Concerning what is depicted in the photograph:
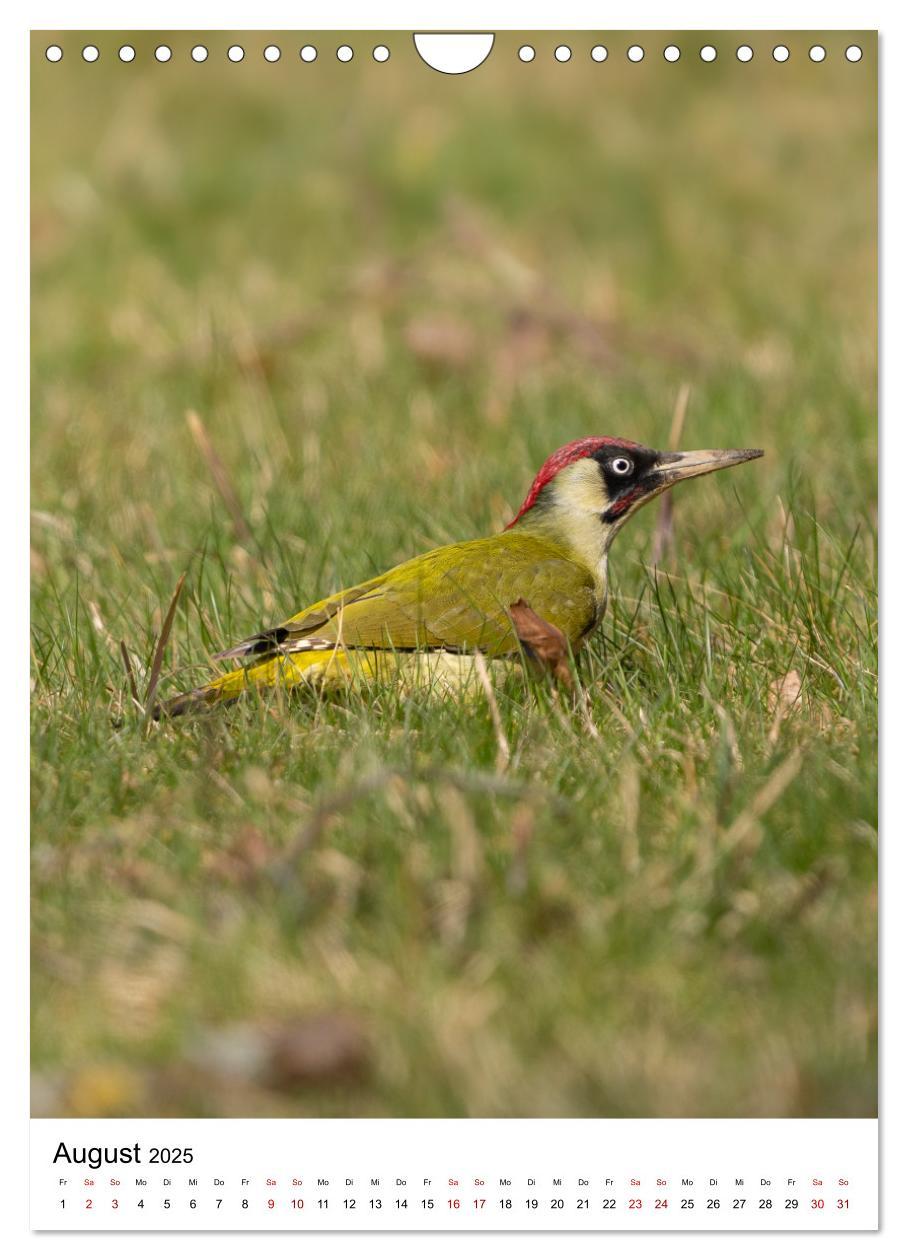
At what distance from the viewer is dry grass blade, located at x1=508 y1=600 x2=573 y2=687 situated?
3.83 meters

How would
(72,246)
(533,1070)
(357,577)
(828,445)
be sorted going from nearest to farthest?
(533,1070) < (357,577) < (828,445) < (72,246)

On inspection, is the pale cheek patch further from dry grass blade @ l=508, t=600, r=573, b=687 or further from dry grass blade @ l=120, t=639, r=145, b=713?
dry grass blade @ l=120, t=639, r=145, b=713

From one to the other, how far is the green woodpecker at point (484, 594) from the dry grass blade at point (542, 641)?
0.03 metres

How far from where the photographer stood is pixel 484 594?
4.05 meters

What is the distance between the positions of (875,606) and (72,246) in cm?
540

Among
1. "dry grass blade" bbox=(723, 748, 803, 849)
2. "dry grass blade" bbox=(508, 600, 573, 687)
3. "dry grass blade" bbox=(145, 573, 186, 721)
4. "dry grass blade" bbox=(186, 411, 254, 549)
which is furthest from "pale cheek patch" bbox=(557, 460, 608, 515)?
"dry grass blade" bbox=(723, 748, 803, 849)

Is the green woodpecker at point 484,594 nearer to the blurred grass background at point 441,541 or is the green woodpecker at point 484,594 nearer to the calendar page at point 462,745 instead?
the calendar page at point 462,745

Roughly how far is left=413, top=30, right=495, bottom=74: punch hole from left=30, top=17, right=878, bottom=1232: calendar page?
0.04 ft

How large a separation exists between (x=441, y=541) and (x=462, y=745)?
139 centimetres

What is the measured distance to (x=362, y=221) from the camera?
8352 mm

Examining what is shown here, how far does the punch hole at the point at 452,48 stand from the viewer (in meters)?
3.54

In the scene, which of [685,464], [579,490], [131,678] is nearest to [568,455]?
[579,490]

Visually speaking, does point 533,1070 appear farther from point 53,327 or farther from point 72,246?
point 72,246
